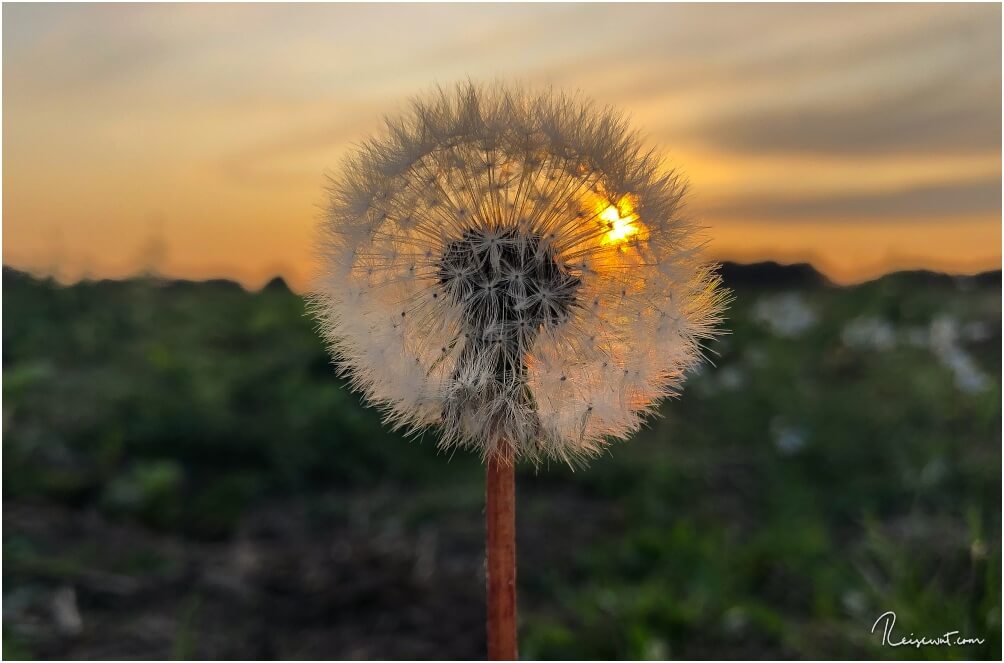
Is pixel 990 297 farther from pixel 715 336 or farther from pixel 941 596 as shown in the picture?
pixel 715 336

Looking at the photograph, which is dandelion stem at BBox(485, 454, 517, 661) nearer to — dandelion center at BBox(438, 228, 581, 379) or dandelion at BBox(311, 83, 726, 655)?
dandelion at BBox(311, 83, 726, 655)

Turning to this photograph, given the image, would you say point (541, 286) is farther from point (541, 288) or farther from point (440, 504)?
point (440, 504)

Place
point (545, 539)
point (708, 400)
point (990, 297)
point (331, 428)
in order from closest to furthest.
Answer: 1. point (545, 539)
2. point (331, 428)
3. point (708, 400)
4. point (990, 297)

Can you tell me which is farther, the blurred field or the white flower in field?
the blurred field

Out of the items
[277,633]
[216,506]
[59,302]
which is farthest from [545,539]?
[59,302]
